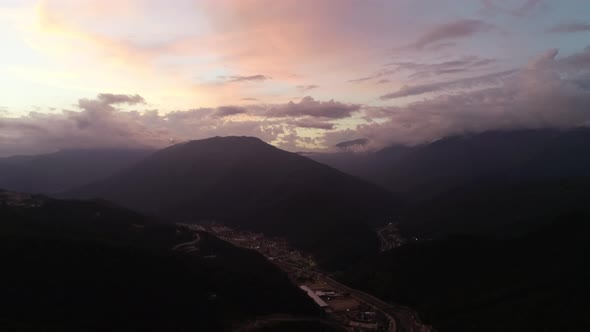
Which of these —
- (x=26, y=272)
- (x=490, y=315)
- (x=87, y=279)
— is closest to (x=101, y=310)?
(x=87, y=279)

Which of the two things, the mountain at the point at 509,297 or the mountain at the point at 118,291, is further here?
the mountain at the point at 509,297

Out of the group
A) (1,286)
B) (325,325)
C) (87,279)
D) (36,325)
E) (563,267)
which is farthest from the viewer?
(563,267)

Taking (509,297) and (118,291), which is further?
(509,297)

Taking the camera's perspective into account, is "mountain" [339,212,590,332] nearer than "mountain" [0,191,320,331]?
No

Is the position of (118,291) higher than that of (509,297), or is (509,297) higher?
(118,291)

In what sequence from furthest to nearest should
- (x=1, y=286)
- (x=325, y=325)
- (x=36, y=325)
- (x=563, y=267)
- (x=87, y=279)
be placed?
(x=563, y=267), (x=325, y=325), (x=87, y=279), (x=1, y=286), (x=36, y=325)

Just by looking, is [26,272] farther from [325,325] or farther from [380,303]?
[380,303]

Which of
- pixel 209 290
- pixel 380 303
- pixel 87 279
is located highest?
pixel 87 279

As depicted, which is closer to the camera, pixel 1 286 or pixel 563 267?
pixel 1 286

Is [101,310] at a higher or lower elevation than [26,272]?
lower

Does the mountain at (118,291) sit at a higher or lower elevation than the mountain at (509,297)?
higher

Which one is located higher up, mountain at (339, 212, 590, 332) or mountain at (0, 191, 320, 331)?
mountain at (0, 191, 320, 331)
